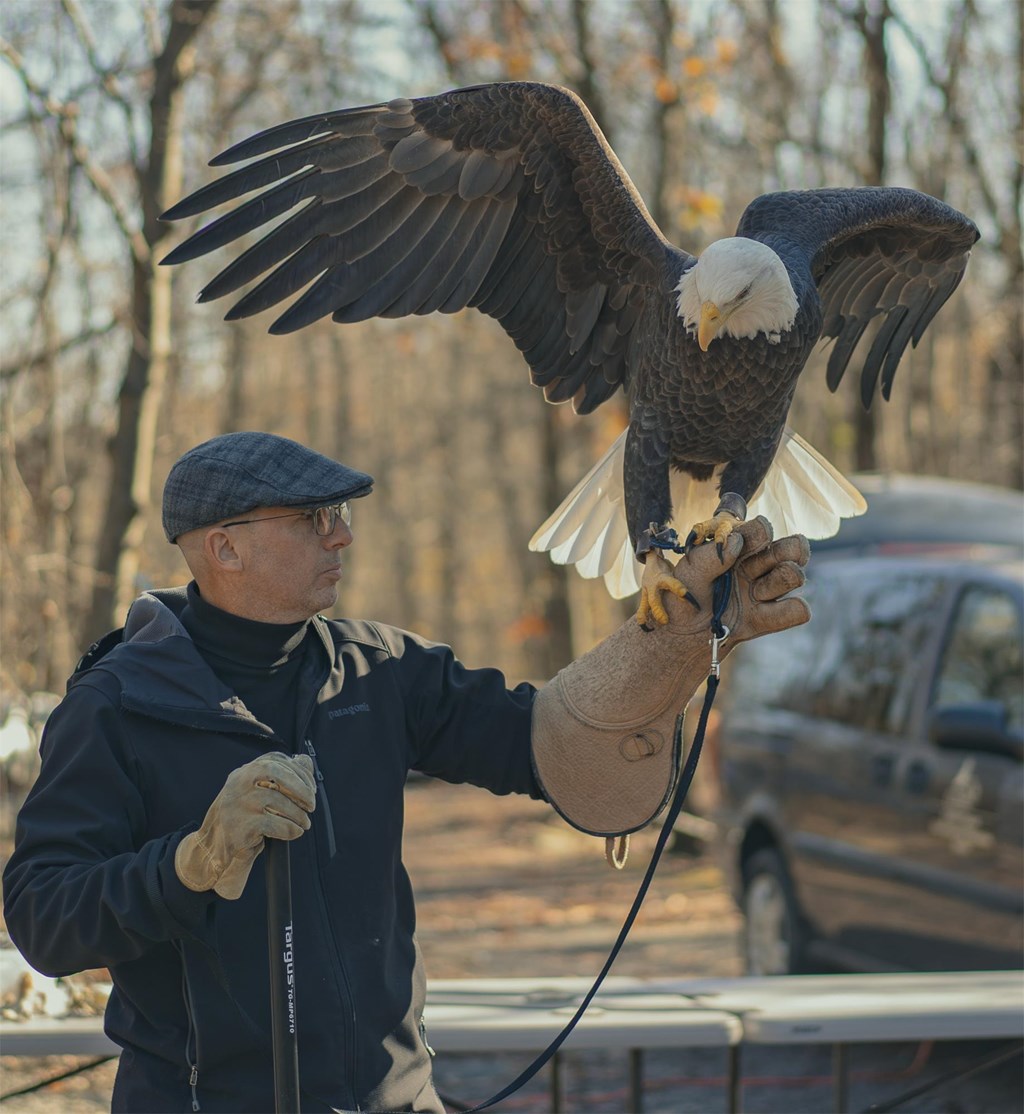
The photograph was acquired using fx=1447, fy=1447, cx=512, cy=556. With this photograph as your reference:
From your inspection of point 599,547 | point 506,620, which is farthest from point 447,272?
point 506,620

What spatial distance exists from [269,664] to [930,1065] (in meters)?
3.71

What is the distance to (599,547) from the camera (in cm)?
391

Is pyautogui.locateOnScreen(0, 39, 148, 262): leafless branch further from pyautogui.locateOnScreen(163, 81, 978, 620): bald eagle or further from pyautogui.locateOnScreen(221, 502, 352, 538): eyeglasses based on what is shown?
pyautogui.locateOnScreen(221, 502, 352, 538): eyeglasses

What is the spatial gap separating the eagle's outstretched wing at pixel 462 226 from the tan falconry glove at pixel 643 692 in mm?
948

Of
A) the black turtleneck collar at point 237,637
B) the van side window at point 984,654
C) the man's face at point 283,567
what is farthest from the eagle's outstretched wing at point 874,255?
the black turtleneck collar at point 237,637

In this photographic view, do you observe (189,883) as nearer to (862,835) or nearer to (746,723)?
(862,835)

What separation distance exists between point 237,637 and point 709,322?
144 centimetres

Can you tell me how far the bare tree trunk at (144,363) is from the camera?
595cm

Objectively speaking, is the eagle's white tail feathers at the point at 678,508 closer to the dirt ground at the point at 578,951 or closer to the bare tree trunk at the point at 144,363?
the dirt ground at the point at 578,951

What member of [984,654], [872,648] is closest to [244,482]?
[984,654]

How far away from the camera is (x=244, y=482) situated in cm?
221

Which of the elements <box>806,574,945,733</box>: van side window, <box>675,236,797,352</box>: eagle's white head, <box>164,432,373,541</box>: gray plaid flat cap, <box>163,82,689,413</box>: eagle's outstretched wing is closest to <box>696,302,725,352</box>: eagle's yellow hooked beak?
<box>675,236,797,352</box>: eagle's white head

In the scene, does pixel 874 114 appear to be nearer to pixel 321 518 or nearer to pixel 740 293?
pixel 740 293

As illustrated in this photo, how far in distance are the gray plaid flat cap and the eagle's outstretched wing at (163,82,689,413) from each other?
0.53m
